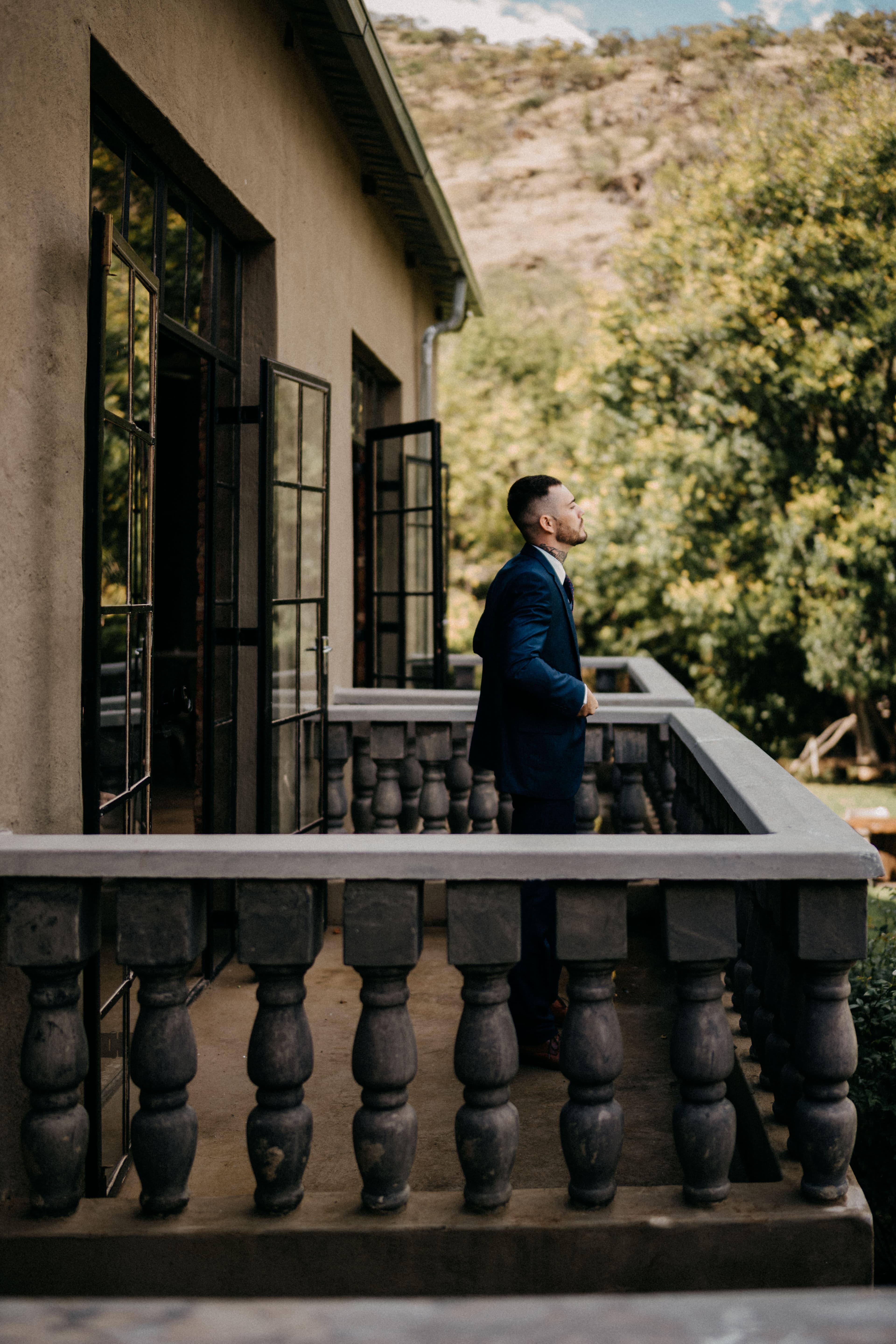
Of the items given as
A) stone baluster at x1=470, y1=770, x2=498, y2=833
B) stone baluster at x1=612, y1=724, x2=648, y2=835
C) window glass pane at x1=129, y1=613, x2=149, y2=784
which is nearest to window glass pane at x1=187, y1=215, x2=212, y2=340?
window glass pane at x1=129, y1=613, x2=149, y2=784

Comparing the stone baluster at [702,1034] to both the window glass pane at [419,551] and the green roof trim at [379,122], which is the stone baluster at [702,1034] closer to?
the green roof trim at [379,122]

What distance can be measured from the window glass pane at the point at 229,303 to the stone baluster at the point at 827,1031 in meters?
3.78

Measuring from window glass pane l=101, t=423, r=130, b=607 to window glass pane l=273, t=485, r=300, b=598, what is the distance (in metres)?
1.63

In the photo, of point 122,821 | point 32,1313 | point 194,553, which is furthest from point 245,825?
point 194,553

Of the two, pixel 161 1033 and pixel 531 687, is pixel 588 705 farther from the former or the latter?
pixel 161 1033

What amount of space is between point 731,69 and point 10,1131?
173 ft

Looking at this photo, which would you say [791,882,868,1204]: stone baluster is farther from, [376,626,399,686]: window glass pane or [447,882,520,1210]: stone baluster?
[376,626,399,686]: window glass pane

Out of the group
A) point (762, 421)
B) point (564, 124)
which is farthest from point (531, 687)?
point (564, 124)

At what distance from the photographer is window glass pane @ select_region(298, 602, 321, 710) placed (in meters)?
5.09

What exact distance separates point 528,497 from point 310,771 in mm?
2128

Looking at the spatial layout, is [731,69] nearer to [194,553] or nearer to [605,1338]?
[194,553]

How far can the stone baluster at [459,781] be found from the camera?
5020 millimetres

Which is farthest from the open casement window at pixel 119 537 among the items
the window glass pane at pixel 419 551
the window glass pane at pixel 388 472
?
the window glass pane at pixel 419 551

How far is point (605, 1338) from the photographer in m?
0.48
